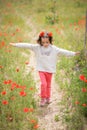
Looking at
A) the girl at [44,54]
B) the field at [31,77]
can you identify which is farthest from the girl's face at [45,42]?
the field at [31,77]

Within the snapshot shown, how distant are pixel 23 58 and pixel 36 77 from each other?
1268mm

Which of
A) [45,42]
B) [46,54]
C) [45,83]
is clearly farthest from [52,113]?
[45,42]

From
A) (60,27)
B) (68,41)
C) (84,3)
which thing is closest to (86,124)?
(68,41)

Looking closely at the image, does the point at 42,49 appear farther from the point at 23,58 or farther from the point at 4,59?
the point at 23,58

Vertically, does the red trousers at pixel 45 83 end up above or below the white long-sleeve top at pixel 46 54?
below

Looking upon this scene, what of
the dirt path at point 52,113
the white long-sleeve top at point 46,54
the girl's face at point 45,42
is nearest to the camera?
the dirt path at point 52,113

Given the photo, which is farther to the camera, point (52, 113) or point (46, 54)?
point (46, 54)

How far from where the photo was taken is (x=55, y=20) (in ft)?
45.0

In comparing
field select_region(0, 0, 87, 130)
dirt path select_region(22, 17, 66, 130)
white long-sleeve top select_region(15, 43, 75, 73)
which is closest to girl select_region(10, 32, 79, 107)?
white long-sleeve top select_region(15, 43, 75, 73)

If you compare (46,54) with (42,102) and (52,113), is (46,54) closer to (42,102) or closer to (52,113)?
(42,102)

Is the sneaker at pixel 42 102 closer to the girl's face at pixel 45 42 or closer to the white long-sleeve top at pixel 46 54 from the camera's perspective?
the white long-sleeve top at pixel 46 54

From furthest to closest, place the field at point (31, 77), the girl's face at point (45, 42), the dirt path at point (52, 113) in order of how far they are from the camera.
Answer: the girl's face at point (45, 42) < the dirt path at point (52, 113) < the field at point (31, 77)

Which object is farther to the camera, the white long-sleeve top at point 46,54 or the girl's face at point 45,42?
the white long-sleeve top at point 46,54

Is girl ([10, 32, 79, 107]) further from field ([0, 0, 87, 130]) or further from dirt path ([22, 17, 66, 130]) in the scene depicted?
field ([0, 0, 87, 130])
